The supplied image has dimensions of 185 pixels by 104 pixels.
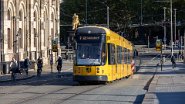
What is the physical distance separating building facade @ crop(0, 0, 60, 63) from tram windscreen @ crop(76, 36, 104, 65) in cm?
2202

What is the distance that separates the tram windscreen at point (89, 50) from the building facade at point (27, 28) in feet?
72.2

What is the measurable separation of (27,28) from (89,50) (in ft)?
103

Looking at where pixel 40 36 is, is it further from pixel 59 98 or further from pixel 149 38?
pixel 149 38

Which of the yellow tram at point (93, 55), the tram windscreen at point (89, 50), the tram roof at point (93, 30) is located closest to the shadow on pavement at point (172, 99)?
the yellow tram at point (93, 55)

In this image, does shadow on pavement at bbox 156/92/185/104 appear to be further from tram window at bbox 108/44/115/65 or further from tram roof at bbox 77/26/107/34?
tram roof at bbox 77/26/107/34

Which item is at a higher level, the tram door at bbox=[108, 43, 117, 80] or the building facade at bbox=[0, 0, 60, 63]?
the building facade at bbox=[0, 0, 60, 63]

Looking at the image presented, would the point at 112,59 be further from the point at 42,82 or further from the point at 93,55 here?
the point at 42,82

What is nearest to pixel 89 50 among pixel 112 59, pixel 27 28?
pixel 112 59

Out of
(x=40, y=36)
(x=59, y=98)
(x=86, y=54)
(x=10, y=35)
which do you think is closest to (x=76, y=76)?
(x=86, y=54)

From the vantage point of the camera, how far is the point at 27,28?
Result: 212 ft

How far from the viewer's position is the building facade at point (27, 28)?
56.4m

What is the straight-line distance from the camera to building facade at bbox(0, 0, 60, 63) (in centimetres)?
5639

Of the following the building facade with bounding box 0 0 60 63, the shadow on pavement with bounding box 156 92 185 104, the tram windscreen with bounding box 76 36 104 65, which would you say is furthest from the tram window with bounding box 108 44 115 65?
the building facade with bounding box 0 0 60 63

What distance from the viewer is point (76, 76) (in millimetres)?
34406
